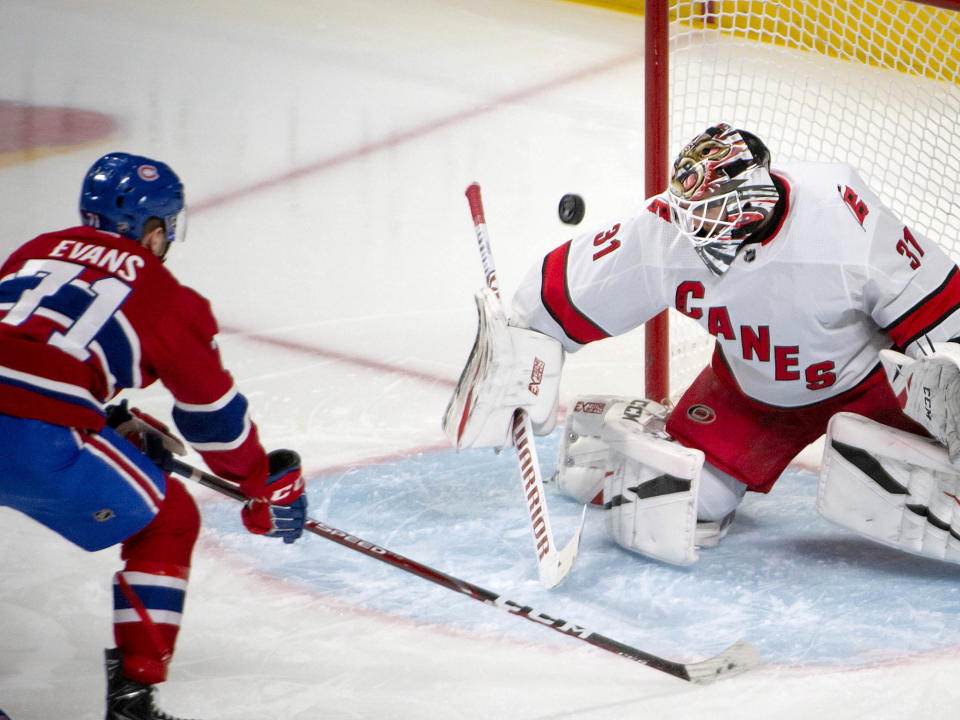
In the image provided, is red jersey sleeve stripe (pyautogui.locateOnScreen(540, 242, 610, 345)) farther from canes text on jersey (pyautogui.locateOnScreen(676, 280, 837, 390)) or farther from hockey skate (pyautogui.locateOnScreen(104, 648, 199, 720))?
hockey skate (pyautogui.locateOnScreen(104, 648, 199, 720))

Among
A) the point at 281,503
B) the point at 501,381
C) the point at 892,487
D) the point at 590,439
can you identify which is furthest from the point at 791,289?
the point at 281,503

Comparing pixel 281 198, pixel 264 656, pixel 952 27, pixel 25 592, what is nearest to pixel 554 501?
pixel 264 656

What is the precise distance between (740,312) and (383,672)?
98 centimetres

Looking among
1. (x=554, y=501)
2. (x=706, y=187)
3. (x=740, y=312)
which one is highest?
(x=706, y=187)

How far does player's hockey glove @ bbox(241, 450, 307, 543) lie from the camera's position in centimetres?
228

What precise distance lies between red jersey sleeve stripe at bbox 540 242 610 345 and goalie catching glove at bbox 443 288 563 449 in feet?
0.16

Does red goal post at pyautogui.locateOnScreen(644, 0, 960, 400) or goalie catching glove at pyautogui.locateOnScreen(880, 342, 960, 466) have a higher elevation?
red goal post at pyautogui.locateOnScreen(644, 0, 960, 400)

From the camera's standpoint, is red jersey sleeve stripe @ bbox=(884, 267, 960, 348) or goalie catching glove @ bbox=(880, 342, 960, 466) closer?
goalie catching glove @ bbox=(880, 342, 960, 466)

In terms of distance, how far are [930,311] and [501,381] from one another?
850 mm

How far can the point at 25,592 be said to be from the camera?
268 centimetres

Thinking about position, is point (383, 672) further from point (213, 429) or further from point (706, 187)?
point (706, 187)

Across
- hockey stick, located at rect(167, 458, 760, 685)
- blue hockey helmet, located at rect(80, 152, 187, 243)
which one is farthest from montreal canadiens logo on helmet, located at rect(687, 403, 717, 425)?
blue hockey helmet, located at rect(80, 152, 187, 243)

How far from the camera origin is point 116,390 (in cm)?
217

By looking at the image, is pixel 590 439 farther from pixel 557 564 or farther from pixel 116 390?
pixel 116 390
